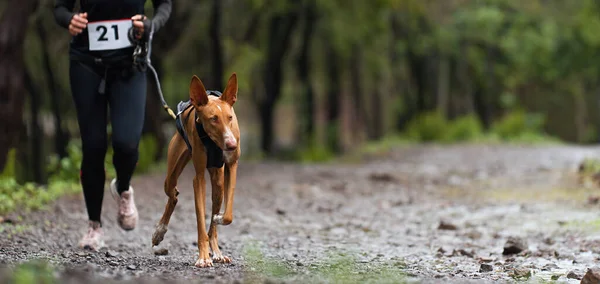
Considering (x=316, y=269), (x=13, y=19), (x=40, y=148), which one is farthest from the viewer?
(x=40, y=148)

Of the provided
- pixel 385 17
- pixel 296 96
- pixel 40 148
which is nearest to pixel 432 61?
pixel 296 96

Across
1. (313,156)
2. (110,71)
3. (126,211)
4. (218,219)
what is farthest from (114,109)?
(313,156)

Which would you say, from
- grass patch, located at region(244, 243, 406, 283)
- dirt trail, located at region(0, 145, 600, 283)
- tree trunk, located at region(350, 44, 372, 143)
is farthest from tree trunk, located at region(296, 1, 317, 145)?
grass patch, located at region(244, 243, 406, 283)

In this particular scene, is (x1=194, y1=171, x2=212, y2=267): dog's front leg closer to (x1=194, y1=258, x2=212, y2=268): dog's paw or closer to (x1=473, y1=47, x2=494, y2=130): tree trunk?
(x1=194, y1=258, x2=212, y2=268): dog's paw

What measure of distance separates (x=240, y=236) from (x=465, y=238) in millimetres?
2166

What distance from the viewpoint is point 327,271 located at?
5.24m

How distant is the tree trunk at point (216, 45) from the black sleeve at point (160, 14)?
1374cm

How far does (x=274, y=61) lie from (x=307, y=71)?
2702 millimetres

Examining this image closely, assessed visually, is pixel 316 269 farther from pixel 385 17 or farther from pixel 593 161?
pixel 385 17

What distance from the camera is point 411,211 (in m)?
11.4

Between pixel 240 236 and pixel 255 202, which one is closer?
pixel 240 236

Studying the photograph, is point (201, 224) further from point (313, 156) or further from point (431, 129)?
point (431, 129)

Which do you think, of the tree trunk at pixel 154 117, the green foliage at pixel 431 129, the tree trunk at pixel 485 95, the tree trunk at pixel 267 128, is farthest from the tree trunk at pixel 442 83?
the tree trunk at pixel 154 117

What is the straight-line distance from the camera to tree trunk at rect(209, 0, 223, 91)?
20.5m
